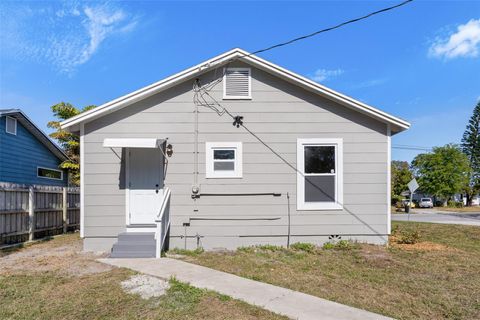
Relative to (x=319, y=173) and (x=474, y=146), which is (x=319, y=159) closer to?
(x=319, y=173)

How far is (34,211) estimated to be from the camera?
9.92 m

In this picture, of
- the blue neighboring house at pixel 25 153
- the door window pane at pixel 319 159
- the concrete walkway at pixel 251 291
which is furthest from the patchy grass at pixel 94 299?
the blue neighboring house at pixel 25 153

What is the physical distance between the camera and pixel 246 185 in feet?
25.8

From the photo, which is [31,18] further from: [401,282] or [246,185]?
[401,282]

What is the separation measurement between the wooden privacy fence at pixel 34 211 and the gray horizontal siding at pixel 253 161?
3.14 metres

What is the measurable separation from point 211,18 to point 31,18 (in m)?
5.24

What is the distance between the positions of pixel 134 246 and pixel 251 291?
339 cm

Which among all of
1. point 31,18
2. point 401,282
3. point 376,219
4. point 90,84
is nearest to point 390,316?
point 401,282

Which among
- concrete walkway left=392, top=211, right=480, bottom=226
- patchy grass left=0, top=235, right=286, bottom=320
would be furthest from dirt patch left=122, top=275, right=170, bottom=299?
concrete walkway left=392, top=211, right=480, bottom=226

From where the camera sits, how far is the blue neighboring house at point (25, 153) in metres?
12.8

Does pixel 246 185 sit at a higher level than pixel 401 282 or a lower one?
higher

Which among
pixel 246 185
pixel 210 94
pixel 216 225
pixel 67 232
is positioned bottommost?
pixel 67 232

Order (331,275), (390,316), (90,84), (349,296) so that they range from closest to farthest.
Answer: (390,316) < (349,296) < (331,275) < (90,84)

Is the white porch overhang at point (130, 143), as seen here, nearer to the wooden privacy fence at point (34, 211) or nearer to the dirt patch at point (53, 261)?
the dirt patch at point (53, 261)
